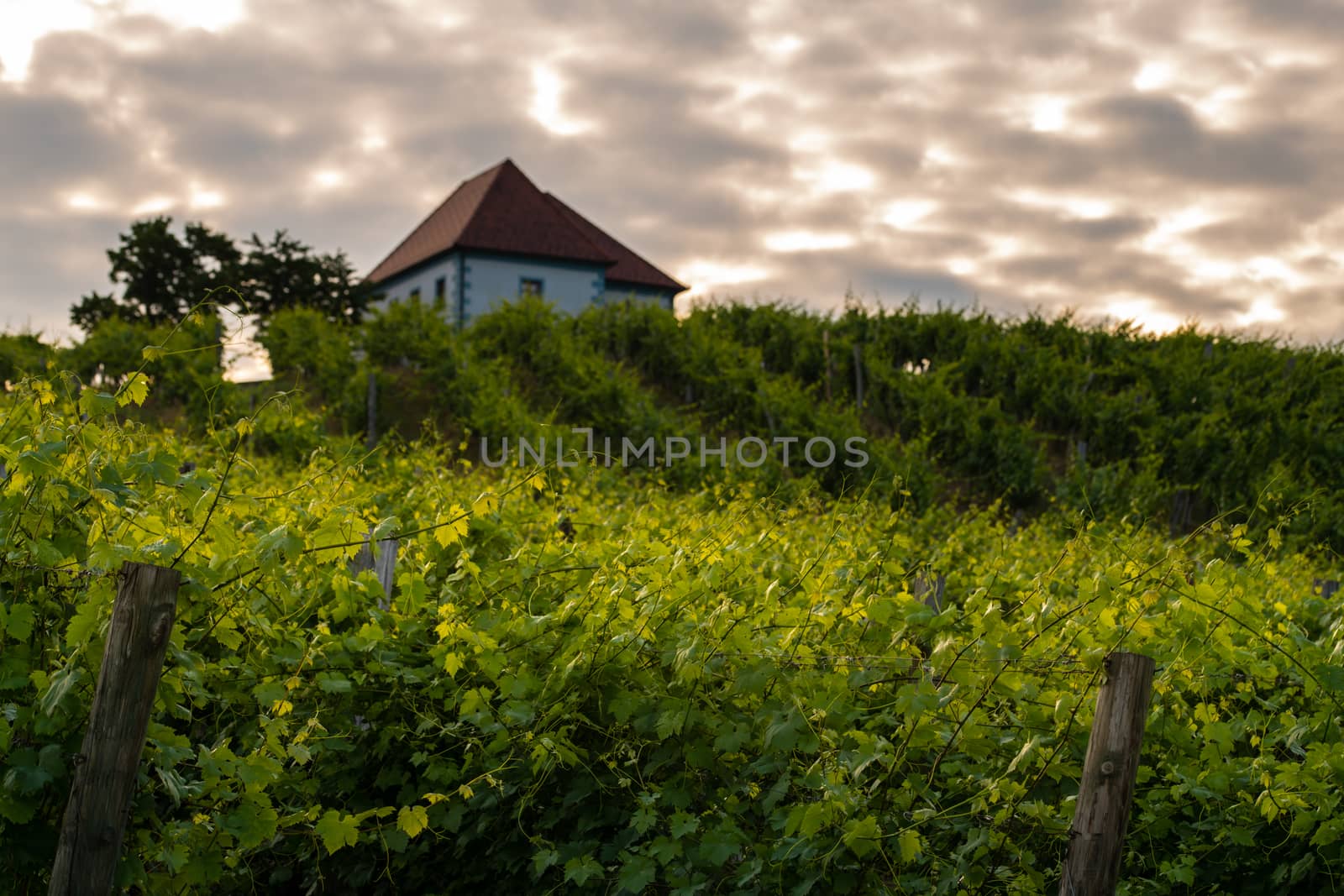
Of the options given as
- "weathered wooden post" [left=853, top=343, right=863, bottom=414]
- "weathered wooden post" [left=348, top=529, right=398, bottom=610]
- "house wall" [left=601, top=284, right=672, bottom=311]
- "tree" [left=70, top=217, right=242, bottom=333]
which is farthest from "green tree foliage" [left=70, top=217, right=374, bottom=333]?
"weathered wooden post" [left=348, top=529, right=398, bottom=610]

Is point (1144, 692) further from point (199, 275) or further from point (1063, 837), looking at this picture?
point (199, 275)

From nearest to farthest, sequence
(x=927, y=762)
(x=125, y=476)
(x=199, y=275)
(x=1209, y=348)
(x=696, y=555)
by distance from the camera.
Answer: (x=125, y=476) → (x=927, y=762) → (x=696, y=555) → (x=1209, y=348) → (x=199, y=275)

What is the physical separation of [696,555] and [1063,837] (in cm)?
159

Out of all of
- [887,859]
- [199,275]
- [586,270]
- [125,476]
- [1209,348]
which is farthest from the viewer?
[586,270]

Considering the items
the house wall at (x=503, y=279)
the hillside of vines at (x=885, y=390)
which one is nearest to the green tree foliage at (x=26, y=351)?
the hillside of vines at (x=885, y=390)

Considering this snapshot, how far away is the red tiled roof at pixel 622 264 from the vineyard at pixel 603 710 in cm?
3329

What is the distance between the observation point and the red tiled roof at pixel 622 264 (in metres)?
37.5

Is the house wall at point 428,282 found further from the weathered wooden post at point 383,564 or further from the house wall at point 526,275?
the weathered wooden post at point 383,564

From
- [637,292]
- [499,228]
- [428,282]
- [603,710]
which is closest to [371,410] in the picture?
[603,710]

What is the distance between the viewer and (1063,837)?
3.45m

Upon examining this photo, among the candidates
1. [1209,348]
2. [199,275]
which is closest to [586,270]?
[199,275]

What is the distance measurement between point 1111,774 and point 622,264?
1408 inches

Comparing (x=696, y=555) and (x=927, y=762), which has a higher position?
(x=696, y=555)

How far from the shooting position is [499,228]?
3225cm
